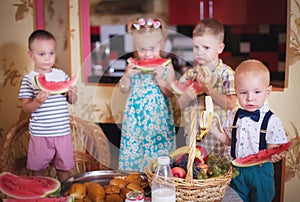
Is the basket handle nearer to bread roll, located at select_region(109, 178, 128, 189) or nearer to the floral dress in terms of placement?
the floral dress

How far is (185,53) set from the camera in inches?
107

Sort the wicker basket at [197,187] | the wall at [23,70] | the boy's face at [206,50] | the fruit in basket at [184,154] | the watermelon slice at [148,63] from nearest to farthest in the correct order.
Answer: the wicker basket at [197,187]
the fruit in basket at [184,154]
the boy's face at [206,50]
the watermelon slice at [148,63]
the wall at [23,70]

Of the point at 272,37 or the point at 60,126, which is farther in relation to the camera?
the point at 60,126

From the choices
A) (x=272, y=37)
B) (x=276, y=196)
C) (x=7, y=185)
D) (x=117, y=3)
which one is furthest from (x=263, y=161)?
(x=7, y=185)

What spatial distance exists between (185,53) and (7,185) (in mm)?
1408

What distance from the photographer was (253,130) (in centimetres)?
259

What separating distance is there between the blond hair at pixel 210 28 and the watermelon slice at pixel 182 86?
0.28m

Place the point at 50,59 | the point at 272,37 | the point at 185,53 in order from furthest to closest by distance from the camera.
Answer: the point at 50,59
the point at 185,53
the point at 272,37

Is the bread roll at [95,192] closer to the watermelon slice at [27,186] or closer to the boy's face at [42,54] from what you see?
the watermelon slice at [27,186]

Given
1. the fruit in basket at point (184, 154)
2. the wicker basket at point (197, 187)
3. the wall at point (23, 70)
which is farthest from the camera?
the wall at point (23, 70)

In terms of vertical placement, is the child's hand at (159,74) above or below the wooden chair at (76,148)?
above

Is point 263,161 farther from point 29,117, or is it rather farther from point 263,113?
point 29,117

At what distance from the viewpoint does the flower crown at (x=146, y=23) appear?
2.70 meters

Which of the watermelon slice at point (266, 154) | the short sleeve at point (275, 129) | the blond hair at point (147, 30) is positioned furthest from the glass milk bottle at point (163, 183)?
the blond hair at point (147, 30)
